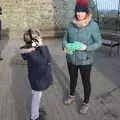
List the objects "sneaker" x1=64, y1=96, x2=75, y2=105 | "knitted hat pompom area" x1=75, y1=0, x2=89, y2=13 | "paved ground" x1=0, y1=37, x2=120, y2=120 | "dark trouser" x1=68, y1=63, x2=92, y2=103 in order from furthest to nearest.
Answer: "sneaker" x1=64, y1=96, x2=75, y2=105
"paved ground" x1=0, y1=37, x2=120, y2=120
"dark trouser" x1=68, y1=63, x2=92, y2=103
"knitted hat pompom area" x1=75, y1=0, x2=89, y2=13

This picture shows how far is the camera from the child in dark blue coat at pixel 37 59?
16.3 ft

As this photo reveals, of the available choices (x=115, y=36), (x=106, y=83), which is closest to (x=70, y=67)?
(x=106, y=83)

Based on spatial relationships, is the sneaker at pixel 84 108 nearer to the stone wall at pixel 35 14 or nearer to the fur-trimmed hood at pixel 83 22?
the fur-trimmed hood at pixel 83 22

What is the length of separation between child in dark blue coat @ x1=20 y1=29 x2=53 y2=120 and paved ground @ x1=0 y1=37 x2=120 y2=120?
2.87 feet

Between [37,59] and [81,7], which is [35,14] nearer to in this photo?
[81,7]

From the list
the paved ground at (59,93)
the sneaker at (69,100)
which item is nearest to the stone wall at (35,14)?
the paved ground at (59,93)

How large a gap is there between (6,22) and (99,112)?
11350mm

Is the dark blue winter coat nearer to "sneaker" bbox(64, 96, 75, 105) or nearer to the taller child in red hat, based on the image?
the taller child in red hat

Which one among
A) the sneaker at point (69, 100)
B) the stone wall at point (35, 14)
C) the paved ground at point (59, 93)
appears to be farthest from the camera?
the stone wall at point (35, 14)

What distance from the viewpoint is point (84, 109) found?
6039mm

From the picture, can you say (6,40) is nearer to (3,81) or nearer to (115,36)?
(115,36)

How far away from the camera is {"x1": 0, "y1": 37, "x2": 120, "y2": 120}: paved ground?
5977 mm

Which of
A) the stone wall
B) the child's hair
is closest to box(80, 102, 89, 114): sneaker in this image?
the child's hair

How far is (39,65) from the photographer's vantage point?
4.99 meters
